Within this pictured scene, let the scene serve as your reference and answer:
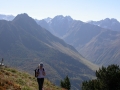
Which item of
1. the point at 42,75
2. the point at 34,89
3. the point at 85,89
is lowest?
the point at 85,89

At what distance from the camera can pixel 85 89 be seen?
56.8 metres

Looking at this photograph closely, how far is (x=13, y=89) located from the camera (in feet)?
53.2

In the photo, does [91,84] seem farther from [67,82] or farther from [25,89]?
[25,89]

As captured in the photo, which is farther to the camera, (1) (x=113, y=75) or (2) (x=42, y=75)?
(1) (x=113, y=75)

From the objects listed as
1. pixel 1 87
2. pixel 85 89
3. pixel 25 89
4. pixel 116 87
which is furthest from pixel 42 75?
pixel 85 89

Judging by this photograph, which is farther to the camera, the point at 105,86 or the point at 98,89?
the point at 98,89

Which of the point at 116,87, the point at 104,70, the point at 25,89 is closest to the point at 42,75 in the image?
the point at 25,89

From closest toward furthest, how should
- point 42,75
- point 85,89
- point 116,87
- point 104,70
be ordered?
point 42,75
point 116,87
point 104,70
point 85,89

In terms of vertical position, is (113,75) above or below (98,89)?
above

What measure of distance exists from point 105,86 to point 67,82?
15.8 metres

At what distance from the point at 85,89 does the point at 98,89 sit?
347 inches

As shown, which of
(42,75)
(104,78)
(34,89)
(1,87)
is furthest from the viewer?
(104,78)

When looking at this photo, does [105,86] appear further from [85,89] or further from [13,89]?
[13,89]

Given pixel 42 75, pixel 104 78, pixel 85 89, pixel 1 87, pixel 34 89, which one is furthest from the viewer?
pixel 85 89
